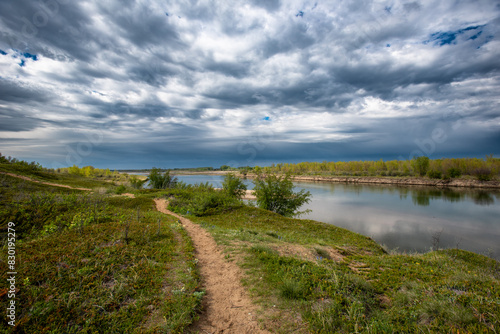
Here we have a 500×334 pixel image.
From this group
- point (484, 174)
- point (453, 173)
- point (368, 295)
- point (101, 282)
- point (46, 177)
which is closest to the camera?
point (101, 282)

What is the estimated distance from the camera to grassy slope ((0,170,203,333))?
3.85 metres

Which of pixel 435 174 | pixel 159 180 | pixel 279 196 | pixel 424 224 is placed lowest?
pixel 424 224

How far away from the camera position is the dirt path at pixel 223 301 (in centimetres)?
422

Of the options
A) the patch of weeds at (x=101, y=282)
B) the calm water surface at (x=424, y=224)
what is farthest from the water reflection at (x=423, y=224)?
the patch of weeds at (x=101, y=282)

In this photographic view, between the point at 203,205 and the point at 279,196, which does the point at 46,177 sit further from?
the point at 279,196

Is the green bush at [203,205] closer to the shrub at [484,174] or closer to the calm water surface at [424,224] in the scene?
the calm water surface at [424,224]

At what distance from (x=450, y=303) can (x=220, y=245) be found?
688cm

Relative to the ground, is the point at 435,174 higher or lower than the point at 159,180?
lower

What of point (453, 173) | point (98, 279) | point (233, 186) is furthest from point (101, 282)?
point (453, 173)

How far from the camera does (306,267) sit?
644 centimetres

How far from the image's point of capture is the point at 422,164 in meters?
86.8

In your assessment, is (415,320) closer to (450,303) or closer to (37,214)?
(450,303)

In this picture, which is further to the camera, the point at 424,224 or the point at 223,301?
the point at 424,224

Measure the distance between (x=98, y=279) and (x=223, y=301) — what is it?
9.64 ft
